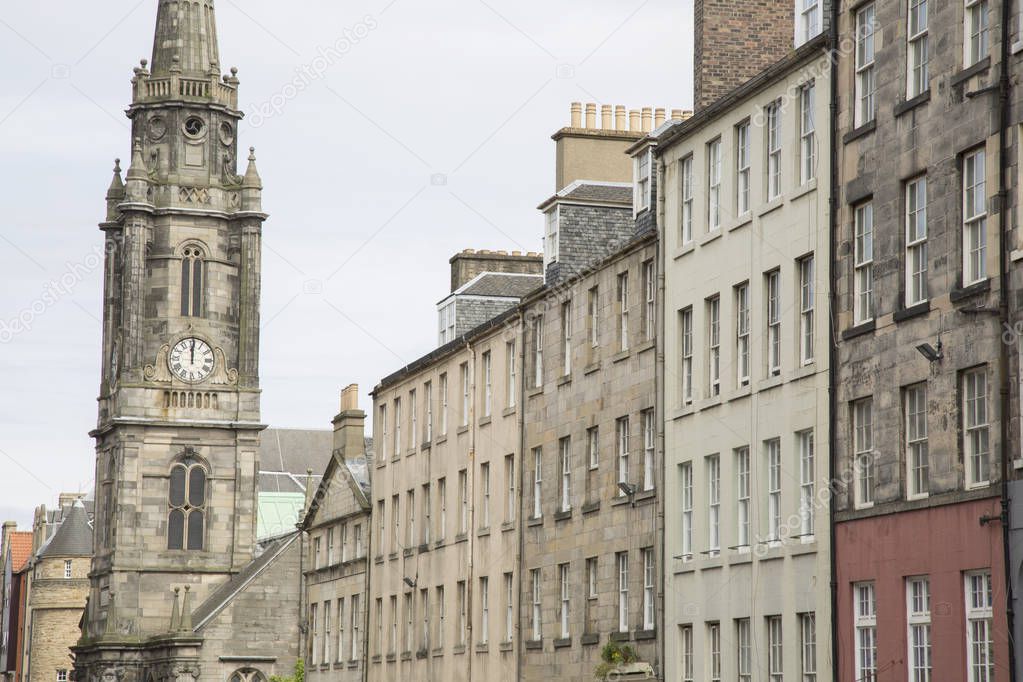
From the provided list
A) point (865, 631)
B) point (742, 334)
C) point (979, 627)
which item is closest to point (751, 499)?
point (742, 334)

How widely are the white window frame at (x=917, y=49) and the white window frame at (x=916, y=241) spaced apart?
4.82ft

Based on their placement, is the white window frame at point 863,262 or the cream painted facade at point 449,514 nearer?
the white window frame at point 863,262

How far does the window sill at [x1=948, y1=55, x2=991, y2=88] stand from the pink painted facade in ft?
20.4

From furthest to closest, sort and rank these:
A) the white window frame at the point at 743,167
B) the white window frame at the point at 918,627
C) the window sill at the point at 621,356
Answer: the window sill at the point at 621,356, the white window frame at the point at 743,167, the white window frame at the point at 918,627

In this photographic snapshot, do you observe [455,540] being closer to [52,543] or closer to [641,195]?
[641,195]

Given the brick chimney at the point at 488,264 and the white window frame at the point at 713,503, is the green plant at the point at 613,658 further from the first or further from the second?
the brick chimney at the point at 488,264

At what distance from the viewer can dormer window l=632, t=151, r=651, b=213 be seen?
43.4 metres

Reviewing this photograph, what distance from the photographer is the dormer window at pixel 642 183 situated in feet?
143

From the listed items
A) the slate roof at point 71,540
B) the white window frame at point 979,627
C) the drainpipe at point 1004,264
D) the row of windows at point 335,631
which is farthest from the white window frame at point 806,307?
the slate roof at point 71,540

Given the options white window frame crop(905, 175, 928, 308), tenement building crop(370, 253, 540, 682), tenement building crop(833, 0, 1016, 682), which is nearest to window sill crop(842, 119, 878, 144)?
tenement building crop(833, 0, 1016, 682)

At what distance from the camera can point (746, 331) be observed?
3669 centimetres

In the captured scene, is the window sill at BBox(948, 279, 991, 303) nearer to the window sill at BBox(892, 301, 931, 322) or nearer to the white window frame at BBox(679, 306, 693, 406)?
the window sill at BBox(892, 301, 931, 322)

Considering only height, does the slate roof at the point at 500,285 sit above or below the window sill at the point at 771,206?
above

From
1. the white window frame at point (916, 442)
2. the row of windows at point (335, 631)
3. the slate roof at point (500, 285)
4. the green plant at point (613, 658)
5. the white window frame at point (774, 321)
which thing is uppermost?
the slate roof at point (500, 285)
